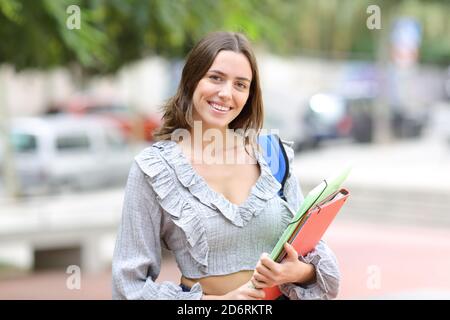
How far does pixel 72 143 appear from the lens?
1928cm

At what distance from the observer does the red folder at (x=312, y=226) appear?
224cm

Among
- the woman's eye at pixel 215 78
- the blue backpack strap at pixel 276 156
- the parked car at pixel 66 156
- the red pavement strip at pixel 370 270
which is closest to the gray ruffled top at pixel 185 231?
the blue backpack strap at pixel 276 156

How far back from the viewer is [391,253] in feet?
40.7

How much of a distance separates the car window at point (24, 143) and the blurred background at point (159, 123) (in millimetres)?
31

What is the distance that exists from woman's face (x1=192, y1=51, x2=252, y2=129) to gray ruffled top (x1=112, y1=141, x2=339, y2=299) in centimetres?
14

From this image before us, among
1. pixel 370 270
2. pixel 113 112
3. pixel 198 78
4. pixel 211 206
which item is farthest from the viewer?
pixel 113 112

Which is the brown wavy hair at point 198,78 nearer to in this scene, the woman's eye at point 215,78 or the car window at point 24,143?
the woman's eye at point 215,78

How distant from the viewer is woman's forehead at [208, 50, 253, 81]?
7.98 ft

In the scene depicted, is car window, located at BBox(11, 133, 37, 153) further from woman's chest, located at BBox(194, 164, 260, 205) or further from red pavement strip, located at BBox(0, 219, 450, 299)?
woman's chest, located at BBox(194, 164, 260, 205)

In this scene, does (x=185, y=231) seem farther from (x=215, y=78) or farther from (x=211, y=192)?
(x=215, y=78)

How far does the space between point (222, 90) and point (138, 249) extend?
1.59 ft

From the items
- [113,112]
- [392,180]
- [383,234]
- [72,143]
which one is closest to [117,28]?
[383,234]

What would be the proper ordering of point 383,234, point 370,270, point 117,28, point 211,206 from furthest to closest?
point 383,234
point 117,28
point 370,270
point 211,206
